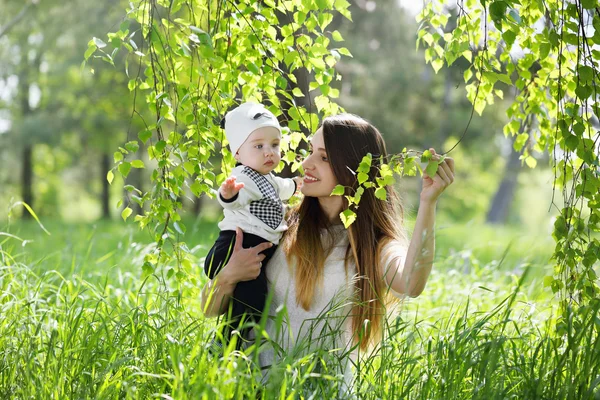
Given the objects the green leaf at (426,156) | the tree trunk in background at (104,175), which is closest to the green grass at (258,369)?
the green leaf at (426,156)

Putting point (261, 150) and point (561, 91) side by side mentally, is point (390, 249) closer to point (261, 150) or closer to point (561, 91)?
point (261, 150)

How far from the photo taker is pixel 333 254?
106 inches

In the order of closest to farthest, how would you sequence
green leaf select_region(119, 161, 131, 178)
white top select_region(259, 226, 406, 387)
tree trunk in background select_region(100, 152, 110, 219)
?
green leaf select_region(119, 161, 131, 178) < white top select_region(259, 226, 406, 387) < tree trunk in background select_region(100, 152, 110, 219)

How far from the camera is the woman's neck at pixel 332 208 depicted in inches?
110

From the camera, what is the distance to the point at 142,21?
245 centimetres

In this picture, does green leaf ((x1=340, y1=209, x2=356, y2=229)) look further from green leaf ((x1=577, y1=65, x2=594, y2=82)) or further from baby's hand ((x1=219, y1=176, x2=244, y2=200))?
green leaf ((x1=577, y1=65, x2=594, y2=82))

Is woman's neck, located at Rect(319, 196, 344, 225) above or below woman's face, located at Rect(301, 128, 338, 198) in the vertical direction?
below

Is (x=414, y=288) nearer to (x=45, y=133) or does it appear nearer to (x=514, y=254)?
(x=514, y=254)

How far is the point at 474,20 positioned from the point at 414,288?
4.73ft

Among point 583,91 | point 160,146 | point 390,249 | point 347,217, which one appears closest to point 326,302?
point 390,249

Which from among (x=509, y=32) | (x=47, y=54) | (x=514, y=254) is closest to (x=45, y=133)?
(x=47, y=54)

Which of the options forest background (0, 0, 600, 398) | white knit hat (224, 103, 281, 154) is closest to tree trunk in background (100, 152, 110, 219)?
forest background (0, 0, 600, 398)

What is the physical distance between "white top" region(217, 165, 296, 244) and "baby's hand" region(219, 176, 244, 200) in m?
0.07

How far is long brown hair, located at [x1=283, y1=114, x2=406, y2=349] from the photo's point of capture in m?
2.58
